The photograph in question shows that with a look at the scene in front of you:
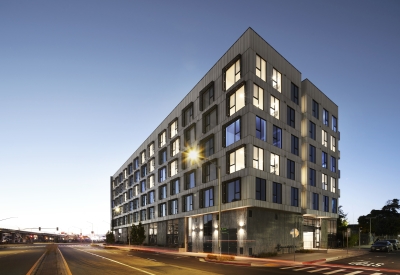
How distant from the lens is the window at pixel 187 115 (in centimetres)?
5411

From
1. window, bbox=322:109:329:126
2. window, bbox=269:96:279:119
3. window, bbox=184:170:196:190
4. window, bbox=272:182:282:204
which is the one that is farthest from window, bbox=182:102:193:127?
window, bbox=322:109:329:126

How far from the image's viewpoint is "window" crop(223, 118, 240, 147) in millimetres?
40000

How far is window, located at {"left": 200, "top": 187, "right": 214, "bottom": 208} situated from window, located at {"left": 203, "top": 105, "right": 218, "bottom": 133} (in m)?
8.38

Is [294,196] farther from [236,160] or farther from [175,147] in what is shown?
[175,147]

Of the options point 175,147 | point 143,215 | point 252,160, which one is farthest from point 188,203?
point 143,215

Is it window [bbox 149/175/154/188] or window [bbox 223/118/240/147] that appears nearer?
window [bbox 223/118/240/147]

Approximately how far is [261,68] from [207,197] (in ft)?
60.7

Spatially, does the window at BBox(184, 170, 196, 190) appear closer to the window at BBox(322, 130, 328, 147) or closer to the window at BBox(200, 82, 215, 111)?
the window at BBox(200, 82, 215, 111)

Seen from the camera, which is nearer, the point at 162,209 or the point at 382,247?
the point at 382,247

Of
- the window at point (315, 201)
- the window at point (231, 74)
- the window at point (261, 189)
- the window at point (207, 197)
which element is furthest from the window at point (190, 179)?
the window at point (315, 201)

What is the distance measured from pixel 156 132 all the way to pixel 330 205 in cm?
3795

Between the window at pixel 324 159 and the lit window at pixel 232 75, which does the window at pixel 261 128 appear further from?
the window at pixel 324 159

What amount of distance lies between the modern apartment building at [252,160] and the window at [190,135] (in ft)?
0.61

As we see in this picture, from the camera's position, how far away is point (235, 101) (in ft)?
135
